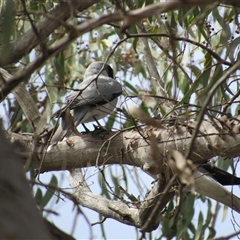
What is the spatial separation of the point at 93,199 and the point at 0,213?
2021mm

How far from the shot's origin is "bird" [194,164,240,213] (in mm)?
2717

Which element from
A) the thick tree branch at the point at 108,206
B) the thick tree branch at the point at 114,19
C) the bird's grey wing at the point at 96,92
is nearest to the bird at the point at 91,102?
the bird's grey wing at the point at 96,92

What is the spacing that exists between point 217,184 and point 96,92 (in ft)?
4.57

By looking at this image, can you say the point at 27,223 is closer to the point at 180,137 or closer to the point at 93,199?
the point at 180,137

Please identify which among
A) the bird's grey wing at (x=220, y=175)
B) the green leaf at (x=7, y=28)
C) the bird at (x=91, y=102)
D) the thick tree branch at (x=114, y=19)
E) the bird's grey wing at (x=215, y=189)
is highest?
the bird at (x=91, y=102)

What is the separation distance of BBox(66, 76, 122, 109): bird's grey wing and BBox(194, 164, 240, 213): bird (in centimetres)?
108

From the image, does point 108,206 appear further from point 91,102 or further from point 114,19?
point 114,19

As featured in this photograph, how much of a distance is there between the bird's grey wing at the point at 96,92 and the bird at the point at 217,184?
1.08 meters

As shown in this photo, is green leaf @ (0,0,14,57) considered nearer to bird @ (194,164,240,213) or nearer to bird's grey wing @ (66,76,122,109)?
bird @ (194,164,240,213)

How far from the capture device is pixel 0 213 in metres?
1.00

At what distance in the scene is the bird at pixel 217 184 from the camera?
2717 mm

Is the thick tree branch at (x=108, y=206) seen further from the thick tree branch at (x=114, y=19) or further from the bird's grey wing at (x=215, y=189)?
the thick tree branch at (x=114, y=19)

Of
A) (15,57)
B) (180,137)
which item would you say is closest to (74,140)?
(180,137)

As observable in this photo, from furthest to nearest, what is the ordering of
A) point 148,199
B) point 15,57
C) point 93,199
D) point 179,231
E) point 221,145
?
point 179,231 < point 93,199 < point 148,199 < point 221,145 < point 15,57
